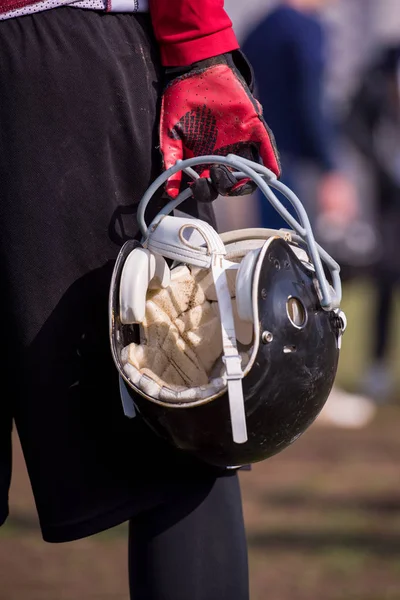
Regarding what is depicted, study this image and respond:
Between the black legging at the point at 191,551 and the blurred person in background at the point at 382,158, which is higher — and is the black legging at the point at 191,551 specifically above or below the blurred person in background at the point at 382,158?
above

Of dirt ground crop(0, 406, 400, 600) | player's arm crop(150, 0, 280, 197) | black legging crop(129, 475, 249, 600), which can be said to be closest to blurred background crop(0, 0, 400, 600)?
dirt ground crop(0, 406, 400, 600)

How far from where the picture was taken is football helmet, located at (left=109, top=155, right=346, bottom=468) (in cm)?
133

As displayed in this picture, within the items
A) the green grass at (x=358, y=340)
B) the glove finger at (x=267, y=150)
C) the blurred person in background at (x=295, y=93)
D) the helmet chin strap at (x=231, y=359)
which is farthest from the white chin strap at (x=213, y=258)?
the green grass at (x=358, y=340)

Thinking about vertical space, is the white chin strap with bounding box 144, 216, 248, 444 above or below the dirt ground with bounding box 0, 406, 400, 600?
above

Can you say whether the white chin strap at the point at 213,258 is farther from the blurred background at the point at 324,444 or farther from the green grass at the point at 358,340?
the green grass at the point at 358,340

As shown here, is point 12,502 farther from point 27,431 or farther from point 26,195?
point 26,195

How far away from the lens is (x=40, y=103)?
4.61ft

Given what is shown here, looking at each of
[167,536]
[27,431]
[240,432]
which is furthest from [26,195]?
[167,536]

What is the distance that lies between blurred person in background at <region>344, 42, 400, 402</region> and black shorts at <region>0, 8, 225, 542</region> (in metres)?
3.41

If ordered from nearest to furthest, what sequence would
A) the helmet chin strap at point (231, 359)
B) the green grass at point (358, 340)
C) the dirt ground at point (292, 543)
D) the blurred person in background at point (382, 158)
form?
the helmet chin strap at point (231, 359), the dirt ground at point (292, 543), the blurred person in background at point (382, 158), the green grass at point (358, 340)

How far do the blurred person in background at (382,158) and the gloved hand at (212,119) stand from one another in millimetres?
3445

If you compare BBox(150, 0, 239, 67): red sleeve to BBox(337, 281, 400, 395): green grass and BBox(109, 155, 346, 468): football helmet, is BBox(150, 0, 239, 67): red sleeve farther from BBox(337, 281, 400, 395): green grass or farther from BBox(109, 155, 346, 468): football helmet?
BBox(337, 281, 400, 395): green grass

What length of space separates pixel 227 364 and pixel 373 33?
10323 millimetres

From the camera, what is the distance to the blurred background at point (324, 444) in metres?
2.57
